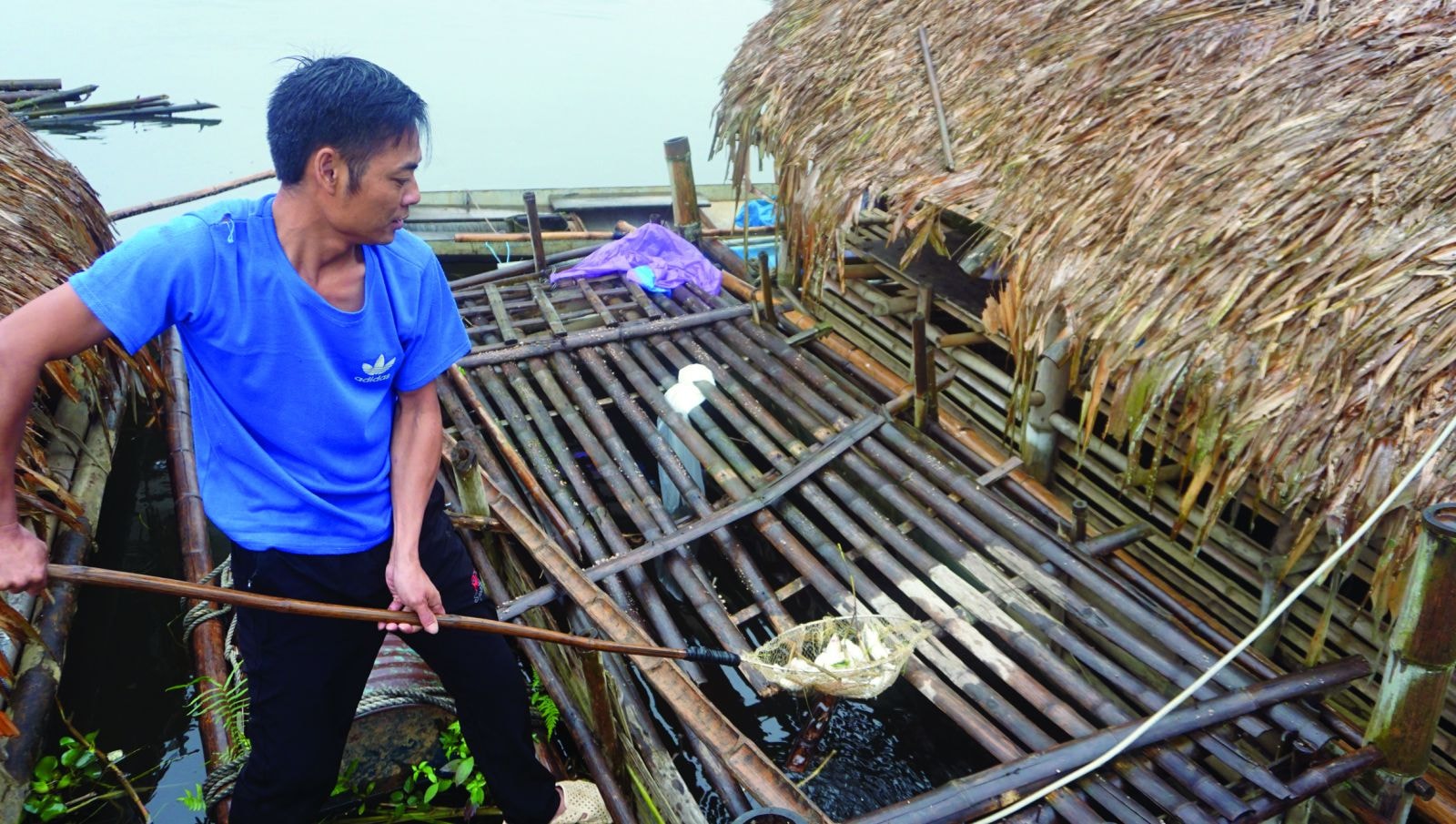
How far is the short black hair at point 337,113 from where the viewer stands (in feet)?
6.74

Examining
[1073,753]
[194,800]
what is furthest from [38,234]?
[1073,753]

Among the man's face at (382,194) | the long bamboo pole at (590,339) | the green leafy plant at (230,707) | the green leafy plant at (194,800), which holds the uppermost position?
the man's face at (382,194)

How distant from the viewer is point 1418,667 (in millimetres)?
2846

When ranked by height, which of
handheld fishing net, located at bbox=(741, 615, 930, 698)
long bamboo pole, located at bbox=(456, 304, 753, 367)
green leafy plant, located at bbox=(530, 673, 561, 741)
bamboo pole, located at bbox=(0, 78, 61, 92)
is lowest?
green leafy plant, located at bbox=(530, 673, 561, 741)

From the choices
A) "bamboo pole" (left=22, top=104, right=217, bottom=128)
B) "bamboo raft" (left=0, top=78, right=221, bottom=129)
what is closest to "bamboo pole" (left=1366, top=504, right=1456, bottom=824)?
Result: "bamboo raft" (left=0, top=78, right=221, bottom=129)

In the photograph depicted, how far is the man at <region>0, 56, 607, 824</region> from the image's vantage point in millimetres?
2062

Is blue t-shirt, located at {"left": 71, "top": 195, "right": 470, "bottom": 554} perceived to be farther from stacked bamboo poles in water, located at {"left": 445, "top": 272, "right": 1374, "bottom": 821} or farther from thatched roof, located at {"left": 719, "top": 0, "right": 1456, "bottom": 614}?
thatched roof, located at {"left": 719, "top": 0, "right": 1456, "bottom": 614}

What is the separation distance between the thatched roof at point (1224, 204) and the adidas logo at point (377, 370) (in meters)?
2.65

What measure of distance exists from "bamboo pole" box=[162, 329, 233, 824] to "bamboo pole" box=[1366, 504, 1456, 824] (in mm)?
3669

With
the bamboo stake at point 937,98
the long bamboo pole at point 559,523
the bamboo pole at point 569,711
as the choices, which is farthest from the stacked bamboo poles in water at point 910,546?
the bamboo stake at point 937,98

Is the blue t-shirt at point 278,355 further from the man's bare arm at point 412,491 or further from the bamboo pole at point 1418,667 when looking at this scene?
the bamboo pole at point 1418,667

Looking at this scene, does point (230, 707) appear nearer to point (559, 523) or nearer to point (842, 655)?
point (559, 523)

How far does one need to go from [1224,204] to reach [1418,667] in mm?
1775

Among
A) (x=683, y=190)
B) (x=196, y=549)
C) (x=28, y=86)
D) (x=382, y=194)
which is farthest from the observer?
(x=28, y=86)
